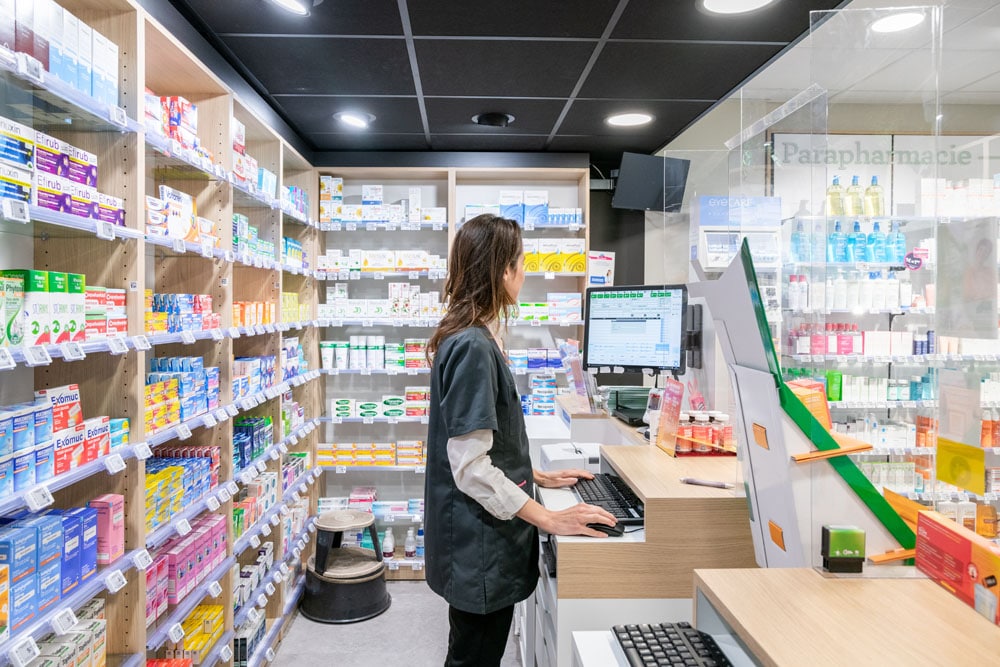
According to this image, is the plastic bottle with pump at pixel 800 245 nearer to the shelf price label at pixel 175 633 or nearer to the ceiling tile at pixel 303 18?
the ceiling tile at pixel 303 18

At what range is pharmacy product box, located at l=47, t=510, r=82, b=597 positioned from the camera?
1.91 meters

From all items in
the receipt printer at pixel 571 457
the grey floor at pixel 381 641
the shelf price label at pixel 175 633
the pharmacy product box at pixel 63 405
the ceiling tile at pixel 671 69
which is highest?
the ceiling tile at pixel 671 69

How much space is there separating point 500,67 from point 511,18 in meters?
0.57

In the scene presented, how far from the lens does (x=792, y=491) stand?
1.45 meters

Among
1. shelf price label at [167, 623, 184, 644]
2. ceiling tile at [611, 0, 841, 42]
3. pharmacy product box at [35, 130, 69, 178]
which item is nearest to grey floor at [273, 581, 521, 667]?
shelf price label at [167, 623, 184, 644]

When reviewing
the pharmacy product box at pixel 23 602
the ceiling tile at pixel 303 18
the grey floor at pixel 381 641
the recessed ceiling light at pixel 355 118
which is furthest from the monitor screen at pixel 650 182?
the pharmacy product box at pixel 23 602

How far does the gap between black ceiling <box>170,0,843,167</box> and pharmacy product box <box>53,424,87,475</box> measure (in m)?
1.77

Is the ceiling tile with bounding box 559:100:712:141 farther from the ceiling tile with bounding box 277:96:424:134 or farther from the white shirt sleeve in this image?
the white shirt sleeve

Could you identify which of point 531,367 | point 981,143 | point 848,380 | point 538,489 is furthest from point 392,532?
point 981,143

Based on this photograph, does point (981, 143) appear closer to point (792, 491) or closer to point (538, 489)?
point (792, 491)

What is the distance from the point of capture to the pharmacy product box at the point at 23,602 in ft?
5.52

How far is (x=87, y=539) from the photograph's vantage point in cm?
201

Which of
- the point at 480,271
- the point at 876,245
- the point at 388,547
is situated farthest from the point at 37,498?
the point at 388,547

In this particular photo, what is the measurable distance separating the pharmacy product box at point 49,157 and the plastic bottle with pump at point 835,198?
2.12 metres
